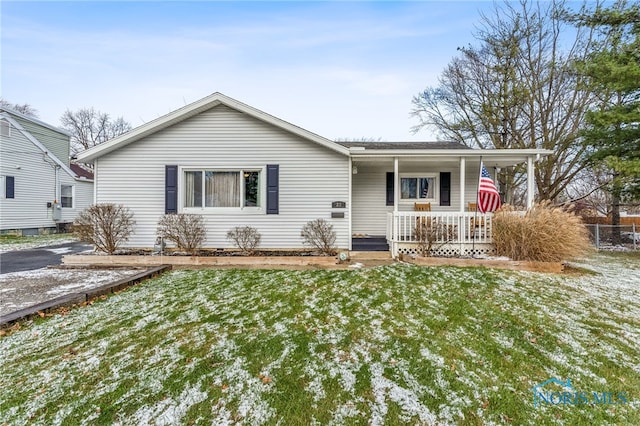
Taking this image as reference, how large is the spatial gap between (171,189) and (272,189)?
2725mm

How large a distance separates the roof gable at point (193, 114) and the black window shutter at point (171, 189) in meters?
1.13

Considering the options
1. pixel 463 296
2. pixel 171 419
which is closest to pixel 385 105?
pixel 463 296

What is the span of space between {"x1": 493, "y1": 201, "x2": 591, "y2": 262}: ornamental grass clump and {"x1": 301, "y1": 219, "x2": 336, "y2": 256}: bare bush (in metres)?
4.11

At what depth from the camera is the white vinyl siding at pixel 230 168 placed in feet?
26.5

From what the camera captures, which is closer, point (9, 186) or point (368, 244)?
point (368, 244)

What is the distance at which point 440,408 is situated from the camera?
2.36 meters

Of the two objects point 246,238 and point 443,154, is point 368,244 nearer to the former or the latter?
point 443,154

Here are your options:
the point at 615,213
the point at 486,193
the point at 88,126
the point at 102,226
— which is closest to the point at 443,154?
the point at 486,193

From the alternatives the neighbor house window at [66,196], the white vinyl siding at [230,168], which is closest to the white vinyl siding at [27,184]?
the neighbor house window at [66,196]

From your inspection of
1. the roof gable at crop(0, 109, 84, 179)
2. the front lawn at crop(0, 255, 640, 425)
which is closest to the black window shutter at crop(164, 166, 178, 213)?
the front lawn at crop(0, 255, 640, 425)

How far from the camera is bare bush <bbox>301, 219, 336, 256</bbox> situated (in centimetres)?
775

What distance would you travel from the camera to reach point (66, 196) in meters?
15.7

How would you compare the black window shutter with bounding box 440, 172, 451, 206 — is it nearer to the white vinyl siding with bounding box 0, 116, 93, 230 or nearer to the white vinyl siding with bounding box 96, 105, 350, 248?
the white vinyl siding with bounding box 96, 105, 350, 248

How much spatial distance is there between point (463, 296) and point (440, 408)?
264 cm
